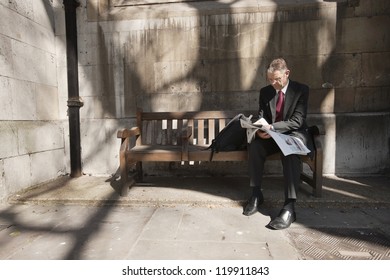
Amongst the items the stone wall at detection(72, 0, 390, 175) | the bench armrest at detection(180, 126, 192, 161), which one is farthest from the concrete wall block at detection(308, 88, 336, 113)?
the bench armrest at detection(180, 126, 192, 161)

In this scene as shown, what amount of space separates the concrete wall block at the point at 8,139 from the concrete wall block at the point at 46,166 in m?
0.38

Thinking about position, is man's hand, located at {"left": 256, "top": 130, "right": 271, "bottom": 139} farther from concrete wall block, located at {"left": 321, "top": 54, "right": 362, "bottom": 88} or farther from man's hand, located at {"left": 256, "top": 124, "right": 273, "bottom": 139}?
concrete wall block, located at {"left": 321, "top": 54, "right": 362, "bottom": 88}

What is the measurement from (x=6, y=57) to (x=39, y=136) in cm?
120

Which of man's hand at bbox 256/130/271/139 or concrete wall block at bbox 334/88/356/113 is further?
concrete wall block at bbox 334/88/356/113

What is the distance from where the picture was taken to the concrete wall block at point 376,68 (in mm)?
4223

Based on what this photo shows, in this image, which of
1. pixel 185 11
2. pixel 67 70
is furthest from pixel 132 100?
pixel 185 11

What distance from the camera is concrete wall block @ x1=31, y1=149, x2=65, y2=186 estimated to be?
4037 mm

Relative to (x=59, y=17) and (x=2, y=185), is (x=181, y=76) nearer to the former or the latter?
(x=59, y=17)

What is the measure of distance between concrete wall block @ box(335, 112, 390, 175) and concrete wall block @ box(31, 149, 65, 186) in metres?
4.69

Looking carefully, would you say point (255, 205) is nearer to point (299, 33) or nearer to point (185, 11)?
point (299, 33)

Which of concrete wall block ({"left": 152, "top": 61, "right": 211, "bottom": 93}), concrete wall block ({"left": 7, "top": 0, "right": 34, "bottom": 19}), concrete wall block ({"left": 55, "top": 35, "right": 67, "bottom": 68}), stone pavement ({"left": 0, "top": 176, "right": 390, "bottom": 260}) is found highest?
concrete wall block ({"left": 7, "top": 0, "right": 34, "bottom": 19})

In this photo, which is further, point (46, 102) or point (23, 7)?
point (46, 102)

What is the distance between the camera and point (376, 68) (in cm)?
424

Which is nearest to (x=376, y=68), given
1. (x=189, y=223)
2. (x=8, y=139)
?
(x=189, y=223)
